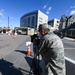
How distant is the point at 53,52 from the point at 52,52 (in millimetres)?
22

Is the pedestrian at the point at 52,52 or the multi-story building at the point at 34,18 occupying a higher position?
the multi-story building at the point at 34,18

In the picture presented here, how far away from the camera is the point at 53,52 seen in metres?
2.59

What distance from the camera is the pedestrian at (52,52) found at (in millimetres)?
2562

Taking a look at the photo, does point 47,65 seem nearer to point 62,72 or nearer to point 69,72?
point 62,72

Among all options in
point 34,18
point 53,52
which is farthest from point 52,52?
point 34,18

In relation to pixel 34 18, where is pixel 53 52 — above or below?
below

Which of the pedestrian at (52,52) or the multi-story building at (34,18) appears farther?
the multi-story building at (34,18)

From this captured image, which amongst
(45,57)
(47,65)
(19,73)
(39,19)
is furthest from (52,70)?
(39,19)

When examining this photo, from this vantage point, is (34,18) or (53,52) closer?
(53,52)

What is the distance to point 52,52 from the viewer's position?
8.52 ft

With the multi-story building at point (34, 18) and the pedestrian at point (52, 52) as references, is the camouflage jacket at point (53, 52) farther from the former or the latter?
the multi-story building at point (34, 18)

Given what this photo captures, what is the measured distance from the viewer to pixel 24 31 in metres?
56.9

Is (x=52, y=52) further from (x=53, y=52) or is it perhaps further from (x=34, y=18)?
(x=34, y=18)

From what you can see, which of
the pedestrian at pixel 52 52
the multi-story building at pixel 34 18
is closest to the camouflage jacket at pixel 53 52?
the pedestrian at pixel 52 52
